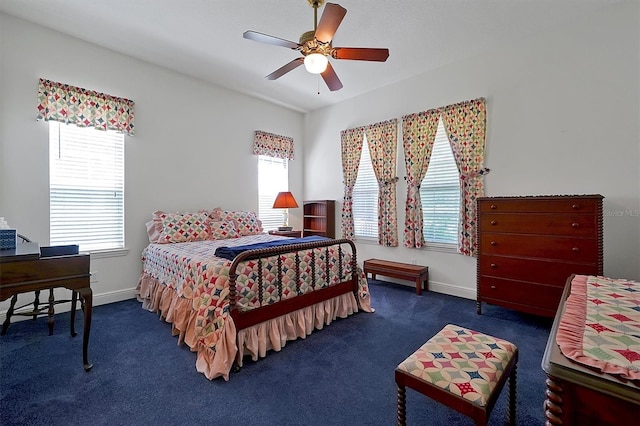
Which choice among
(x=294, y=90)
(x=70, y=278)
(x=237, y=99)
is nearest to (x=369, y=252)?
(x=294, y=90)

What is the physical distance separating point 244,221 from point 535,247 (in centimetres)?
360

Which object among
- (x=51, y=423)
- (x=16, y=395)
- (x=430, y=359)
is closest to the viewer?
(x=430, y=359)

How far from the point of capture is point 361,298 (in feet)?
10.4

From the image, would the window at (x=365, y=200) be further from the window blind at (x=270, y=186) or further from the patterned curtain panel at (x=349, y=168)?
the window blind at (x=270, y=186)

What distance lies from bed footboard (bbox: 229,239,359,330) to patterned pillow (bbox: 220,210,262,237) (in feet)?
5.98

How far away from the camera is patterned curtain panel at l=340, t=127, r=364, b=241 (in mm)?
4855

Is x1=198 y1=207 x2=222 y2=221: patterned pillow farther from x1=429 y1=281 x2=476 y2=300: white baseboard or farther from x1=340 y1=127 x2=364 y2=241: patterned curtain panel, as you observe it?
x1=429 y1=281 x2=476 y2=300: white baseboard

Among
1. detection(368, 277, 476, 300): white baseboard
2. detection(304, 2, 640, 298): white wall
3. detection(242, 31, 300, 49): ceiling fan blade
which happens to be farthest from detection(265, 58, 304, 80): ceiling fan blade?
detection(368, 277, 476, 300): white baseboard

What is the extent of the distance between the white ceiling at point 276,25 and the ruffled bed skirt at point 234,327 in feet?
8.87

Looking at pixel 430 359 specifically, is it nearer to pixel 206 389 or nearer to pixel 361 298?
pixel 206 389

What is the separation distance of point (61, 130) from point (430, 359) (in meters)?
4.12

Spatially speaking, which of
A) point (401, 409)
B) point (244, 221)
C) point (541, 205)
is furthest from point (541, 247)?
point (244, 221)

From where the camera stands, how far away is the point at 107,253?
136 inches

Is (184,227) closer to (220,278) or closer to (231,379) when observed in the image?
(220,278)
